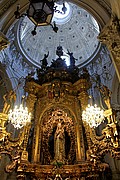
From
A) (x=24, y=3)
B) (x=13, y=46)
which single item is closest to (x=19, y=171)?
(x=24, y=3)

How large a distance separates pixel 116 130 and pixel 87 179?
6.37ft

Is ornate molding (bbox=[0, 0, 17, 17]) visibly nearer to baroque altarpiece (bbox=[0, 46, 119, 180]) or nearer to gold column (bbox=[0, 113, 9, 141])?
baroque altarpiece (bbox=[0, 46, 119, 180])

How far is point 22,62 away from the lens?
14.7 m

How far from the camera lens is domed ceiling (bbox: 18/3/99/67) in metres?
15.4

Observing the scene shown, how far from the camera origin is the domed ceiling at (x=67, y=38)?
15430 millimetres

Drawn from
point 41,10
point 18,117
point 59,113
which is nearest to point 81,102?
point 59,113

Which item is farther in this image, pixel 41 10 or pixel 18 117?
pixel 18 117

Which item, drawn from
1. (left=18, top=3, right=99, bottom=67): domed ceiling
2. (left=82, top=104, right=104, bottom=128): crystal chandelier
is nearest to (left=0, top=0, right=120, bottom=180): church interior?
(left=82, top=104, right=104, bottom=128): crystal chandelier

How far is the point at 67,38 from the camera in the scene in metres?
17.2

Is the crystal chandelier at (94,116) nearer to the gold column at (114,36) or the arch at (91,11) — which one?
the gold column at (114,36)

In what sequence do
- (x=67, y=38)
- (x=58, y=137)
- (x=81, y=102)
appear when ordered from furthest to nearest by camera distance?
(x=67, y=38), (x=81, y=102), (x=58, y=137)

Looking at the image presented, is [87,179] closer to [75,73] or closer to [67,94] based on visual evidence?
[67,94]

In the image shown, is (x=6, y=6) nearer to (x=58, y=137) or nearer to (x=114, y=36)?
(x=114, y=36)

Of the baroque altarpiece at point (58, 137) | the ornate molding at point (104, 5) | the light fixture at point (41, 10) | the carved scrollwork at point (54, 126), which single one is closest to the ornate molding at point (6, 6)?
the baroque altarpiece at point (58, 137)
